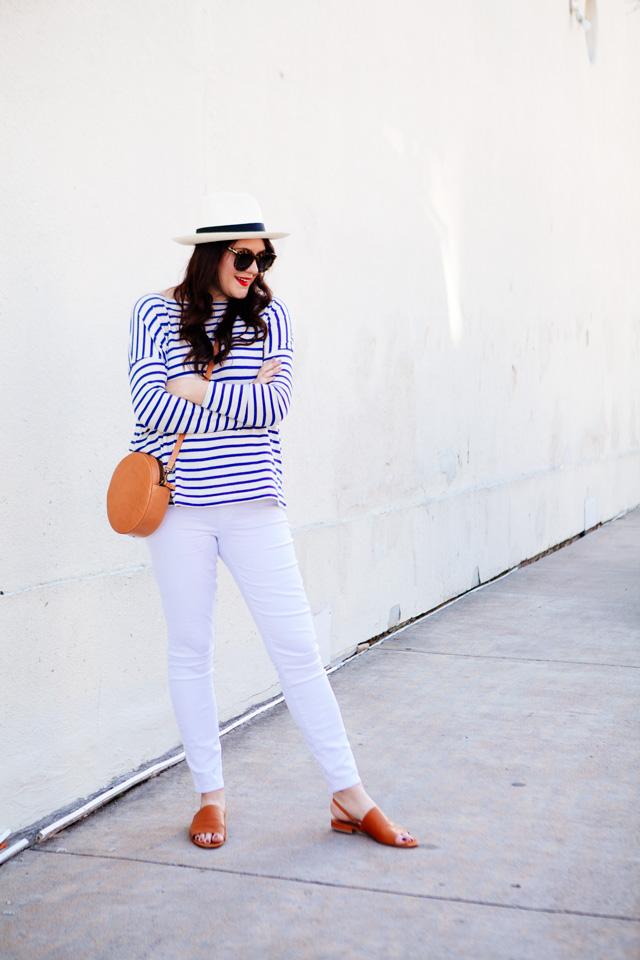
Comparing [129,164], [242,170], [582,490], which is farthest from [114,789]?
[582,490]

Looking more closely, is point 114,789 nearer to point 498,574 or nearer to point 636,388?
point 498,574

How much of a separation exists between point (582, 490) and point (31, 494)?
24.9ft

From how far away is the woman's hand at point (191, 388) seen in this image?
275cm

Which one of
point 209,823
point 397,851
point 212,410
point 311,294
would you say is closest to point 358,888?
point 397,851

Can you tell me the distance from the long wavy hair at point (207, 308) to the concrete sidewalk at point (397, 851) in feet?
4.50

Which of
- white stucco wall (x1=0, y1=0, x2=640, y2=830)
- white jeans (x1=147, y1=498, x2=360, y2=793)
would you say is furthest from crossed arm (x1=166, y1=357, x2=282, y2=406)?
white stucco wall (x1=0, y1=0, x2=640, y2=830)

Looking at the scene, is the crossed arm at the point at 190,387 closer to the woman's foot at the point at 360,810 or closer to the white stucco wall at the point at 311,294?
the white stucco wall at the point at 311,294

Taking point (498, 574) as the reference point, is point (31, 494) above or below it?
above

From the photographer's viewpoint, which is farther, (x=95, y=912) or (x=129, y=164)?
(x=129, y=164)

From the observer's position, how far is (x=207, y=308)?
2846mm

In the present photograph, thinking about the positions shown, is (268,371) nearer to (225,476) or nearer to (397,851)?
(225,476)

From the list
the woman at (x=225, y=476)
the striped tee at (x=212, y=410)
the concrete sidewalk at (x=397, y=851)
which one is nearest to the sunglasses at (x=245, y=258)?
the woman at (x=225, y=476)

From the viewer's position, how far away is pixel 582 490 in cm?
988

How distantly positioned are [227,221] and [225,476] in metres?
0.70
